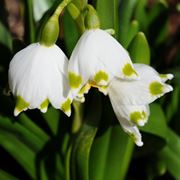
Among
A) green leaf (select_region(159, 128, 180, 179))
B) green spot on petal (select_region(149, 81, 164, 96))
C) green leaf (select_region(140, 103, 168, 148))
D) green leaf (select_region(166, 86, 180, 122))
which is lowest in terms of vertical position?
green leaf (select_region(159, 128, 180, 179))

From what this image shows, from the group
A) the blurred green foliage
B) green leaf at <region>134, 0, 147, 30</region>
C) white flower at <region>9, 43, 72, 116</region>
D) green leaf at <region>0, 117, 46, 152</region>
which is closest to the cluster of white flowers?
white flower at <region>9, 43, 72, 116</region>

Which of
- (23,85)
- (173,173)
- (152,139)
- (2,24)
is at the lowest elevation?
(173,173)

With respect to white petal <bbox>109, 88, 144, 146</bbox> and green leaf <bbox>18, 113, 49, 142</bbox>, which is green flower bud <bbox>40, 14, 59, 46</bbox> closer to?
white petal <bbox>109, 88, 144, 146</bbox>

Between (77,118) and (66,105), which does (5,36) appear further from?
(66,105)

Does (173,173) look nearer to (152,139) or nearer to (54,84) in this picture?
(152,139)

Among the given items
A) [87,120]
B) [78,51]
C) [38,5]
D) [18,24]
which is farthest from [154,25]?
[18,24]

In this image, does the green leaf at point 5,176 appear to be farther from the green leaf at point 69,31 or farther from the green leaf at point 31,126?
the green leaf at point 69,31

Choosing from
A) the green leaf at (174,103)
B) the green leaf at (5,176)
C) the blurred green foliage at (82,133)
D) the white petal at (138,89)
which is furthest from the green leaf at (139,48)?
the green leaf at (5,176)

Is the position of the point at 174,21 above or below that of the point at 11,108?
below
